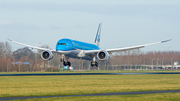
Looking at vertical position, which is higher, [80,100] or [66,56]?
[66,56]

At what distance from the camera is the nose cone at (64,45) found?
59.2 metres

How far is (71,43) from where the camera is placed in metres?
60.5

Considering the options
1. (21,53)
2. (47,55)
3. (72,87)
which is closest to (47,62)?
(21,53)

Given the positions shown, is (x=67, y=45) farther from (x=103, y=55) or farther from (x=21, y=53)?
(x=21, y=53)

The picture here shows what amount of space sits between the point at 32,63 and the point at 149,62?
70.0 m

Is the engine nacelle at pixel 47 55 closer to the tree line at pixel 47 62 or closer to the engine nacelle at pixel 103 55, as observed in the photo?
the engine nacelle at pixel 103 55

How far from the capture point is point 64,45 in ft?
195

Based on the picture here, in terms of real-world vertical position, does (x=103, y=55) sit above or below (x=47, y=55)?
below

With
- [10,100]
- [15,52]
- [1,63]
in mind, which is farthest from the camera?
[15,52]

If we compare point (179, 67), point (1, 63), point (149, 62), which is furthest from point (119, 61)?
point (179, 67)

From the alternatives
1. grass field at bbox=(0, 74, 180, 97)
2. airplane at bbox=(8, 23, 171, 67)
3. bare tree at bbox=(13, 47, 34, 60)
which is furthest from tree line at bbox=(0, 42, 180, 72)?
grass field at bbox=(0, 74, 180, 97)

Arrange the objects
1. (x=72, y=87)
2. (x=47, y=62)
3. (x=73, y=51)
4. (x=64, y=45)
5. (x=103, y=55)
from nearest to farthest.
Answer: (x=72, y=87), (x=64, y=45), (x=73, y=51), (x=103, y=55), (x=47, y=62)

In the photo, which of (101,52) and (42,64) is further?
(42,64)

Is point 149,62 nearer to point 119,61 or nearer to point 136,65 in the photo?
point 136,65
